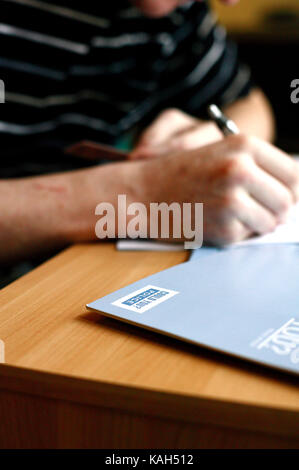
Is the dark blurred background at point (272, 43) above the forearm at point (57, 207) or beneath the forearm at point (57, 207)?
above

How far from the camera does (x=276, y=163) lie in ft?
1.52

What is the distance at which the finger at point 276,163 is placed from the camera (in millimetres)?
460

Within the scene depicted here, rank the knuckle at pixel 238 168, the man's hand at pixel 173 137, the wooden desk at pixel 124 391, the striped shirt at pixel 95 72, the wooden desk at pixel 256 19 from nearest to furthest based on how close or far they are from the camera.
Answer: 1. the wooden desk at pixel 124 391
2. the knuckle at pixel 238 168
3. the man's hand at pixel 173 137
4. the striped shirt at pixel 95 72
5. the wooden desk at pixel 256 19

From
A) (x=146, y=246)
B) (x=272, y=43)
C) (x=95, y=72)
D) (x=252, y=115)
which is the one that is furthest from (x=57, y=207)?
(x=272, y=43)

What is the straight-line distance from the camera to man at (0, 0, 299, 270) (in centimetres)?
47

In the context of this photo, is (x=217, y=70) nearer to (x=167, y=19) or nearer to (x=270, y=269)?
(x=167, y=19)

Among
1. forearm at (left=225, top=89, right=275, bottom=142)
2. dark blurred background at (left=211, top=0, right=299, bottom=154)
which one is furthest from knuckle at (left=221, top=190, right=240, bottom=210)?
dark blurred background at (left=211, top=0, right=299, bottom=154)

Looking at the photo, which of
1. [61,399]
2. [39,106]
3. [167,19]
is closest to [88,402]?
[61,399]

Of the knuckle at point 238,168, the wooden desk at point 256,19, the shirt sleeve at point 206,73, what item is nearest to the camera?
the knuckle at point 238,168

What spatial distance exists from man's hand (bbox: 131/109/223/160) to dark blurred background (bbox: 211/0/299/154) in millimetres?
1273

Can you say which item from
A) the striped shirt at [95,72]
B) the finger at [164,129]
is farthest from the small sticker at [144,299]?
the striped shirt at [95,72]

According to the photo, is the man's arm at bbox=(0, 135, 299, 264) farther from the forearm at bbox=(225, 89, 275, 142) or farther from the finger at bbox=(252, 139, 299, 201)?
the forearm at bbox=(225, 89, 275, 142)

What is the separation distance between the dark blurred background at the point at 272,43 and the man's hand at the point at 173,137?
127cm

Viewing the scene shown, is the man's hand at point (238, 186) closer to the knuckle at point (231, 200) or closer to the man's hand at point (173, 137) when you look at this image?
the knuckle at point (231, 200)
